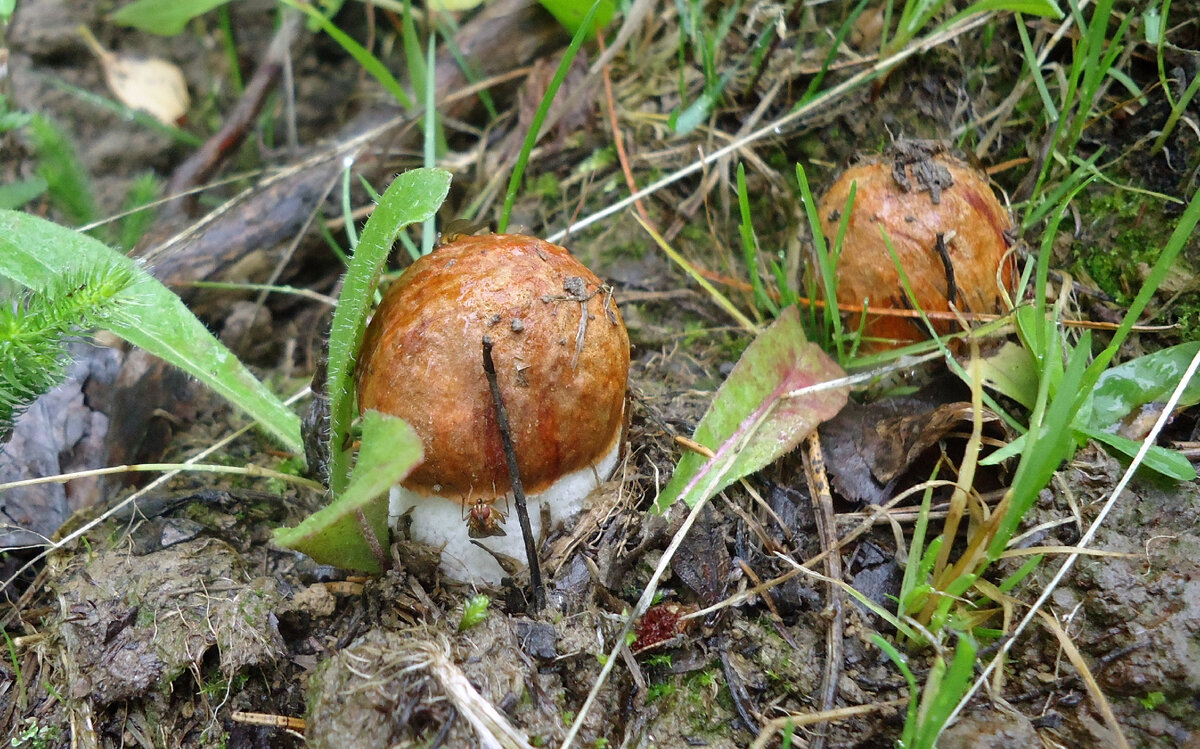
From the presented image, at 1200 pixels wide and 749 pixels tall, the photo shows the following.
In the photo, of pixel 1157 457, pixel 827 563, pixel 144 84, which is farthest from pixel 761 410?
pixel 144 84

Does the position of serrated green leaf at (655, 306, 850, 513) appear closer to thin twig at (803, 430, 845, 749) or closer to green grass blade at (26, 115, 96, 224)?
thin twig at (803, 430, 845, 749)

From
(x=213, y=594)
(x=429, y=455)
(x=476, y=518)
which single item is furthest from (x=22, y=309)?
(x=476, y=518)

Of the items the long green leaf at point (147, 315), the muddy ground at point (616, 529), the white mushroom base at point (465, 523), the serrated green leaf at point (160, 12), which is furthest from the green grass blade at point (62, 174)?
the white mushroom base at point (465, 523)

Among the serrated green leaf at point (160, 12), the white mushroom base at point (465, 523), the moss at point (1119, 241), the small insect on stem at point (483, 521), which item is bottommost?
the white mushroom base at point (465, 523)

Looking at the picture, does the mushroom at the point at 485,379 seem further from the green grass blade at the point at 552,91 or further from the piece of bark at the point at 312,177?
the piece of bark at the point at 312,177

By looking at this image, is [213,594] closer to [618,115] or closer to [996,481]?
[996,481]

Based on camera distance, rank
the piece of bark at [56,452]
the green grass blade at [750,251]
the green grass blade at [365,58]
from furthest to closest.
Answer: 1. the green grass blade at [365,58]
2. the green grass blade at [750,251]
3. the piece of bark at [56,452]

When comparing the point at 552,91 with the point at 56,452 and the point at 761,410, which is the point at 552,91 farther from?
the point at 56,452
